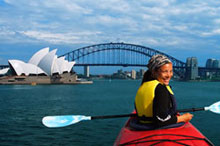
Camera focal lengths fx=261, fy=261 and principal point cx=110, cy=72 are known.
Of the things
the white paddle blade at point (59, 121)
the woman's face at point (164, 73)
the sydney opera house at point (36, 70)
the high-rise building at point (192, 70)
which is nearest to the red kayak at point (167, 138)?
the woman's face at point (164, 73)

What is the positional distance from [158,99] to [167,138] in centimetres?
45

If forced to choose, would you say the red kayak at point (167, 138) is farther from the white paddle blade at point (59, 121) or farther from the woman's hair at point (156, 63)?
the white paddle blade at point (59, 121)

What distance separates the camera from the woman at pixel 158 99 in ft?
9.61

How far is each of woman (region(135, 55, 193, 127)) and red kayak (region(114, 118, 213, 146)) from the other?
0.11m

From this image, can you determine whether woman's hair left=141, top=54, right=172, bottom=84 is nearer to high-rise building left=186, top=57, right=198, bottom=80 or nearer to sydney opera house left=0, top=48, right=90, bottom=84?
sydney opera house left=0, top=48, right=90, bottom=84

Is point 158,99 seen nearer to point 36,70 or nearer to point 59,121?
point 59,121

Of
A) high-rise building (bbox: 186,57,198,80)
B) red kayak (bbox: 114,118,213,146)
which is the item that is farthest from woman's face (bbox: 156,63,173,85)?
high-rise building (bbox: 186,57,198,80)

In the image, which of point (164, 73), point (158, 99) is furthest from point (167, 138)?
point (164, 73)

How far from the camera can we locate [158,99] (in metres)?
2.91

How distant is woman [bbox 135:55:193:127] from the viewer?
9.61 feet

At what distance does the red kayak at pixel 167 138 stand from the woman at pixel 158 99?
11 cm

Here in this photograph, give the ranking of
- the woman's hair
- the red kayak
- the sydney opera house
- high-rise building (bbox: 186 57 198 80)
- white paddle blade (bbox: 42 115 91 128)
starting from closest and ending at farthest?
the red kayak < the woman's hair < white paddle blade (bbox: 42 115 91 128) < the sydney opera house < high-rise building (bbox: 186 57 198 80)

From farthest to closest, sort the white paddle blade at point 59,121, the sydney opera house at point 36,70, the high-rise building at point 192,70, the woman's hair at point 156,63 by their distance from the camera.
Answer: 1. the high-rise building at point 192,70
2. the sydney opera house at point 36,70
3. the white paddle blade at point 59,121
4. the woman's hair at point 156,63

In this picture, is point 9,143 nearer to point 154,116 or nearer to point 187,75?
point 154,116
